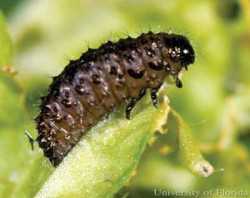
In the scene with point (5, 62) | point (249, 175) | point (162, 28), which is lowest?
point (249, 175)

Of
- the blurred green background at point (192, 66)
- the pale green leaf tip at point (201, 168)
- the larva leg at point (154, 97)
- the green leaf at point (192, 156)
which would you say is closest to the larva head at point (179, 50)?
the larva leg at point (154, 97)

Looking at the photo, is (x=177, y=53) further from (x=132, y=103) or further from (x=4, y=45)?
(x=4, y=45)

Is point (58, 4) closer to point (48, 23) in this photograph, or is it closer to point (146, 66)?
point (48, 23)

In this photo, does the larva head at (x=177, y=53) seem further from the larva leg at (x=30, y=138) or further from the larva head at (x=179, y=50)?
the larva leg at (x=30, y=138)

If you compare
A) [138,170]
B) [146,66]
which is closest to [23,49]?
[138,170]

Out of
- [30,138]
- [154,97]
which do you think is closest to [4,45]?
[30,138]

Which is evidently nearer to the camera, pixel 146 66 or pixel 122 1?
pixel 146 66

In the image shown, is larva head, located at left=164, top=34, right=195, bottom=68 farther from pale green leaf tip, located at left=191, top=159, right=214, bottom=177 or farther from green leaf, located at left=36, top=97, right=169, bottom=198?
pale green leaf tip, located at left=191, top=159, right=214, bottom=177
